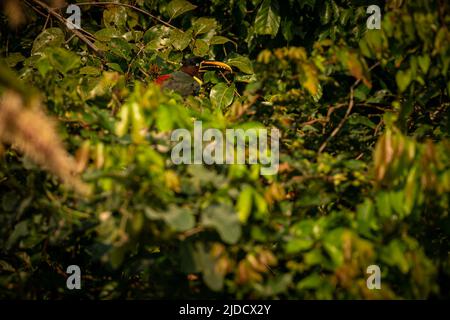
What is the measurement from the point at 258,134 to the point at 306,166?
231 millimetres

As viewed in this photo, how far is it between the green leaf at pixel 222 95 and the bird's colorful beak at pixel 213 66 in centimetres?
18

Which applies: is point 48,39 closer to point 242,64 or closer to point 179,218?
point 242,64

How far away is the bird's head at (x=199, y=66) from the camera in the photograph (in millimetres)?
2777

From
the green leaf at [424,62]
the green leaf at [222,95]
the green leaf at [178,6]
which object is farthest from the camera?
the green leaf at [178,6]

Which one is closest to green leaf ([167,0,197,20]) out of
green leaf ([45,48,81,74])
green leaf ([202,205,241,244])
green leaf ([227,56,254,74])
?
green leaf ([227,56,254,74])

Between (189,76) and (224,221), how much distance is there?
1.67 metres

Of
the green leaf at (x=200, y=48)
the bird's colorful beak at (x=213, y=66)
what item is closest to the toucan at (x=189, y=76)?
the bird's colorful beak at (x=213, y=66)

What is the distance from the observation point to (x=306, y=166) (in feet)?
4.63

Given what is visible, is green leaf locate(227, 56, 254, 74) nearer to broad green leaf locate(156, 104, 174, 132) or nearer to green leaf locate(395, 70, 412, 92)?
green leaf locate(395, 70, 412, 92)

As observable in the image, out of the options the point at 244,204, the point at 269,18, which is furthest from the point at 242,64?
the point at 244,204

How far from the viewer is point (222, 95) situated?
2.60 meters

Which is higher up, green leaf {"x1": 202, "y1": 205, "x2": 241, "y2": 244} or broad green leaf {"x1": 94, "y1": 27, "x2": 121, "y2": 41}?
broad green leaf {"x1": 94, "y1": 27, "x2": 121, "y2": 41}

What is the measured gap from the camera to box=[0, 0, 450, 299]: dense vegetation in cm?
110

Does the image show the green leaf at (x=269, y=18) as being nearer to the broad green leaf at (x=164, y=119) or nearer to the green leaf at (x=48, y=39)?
the green leaf at (x=48, y=39)
